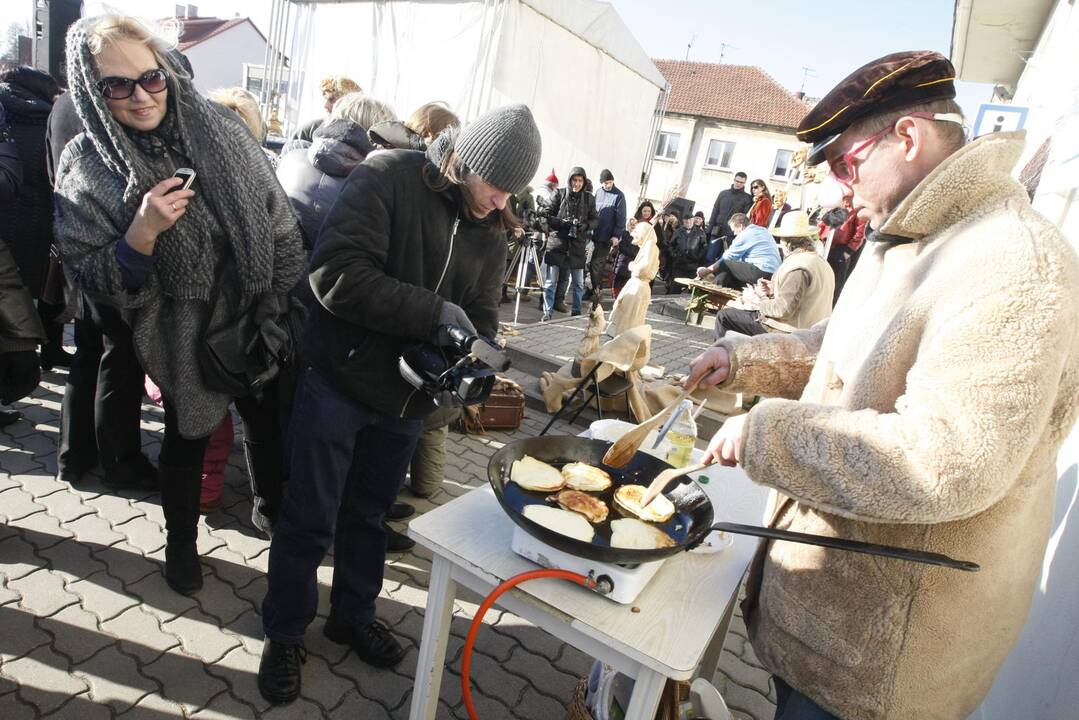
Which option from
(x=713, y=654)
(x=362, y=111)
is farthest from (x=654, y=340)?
(x=713, y=654)

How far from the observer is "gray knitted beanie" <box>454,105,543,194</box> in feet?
5.74

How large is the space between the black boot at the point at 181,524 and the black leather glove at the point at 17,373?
819mm

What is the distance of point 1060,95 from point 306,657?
17.0 feet

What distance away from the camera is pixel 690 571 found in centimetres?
159

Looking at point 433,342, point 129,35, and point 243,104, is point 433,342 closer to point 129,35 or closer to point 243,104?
point 129,35

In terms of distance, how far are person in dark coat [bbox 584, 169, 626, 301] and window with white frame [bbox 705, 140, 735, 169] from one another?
1956cm

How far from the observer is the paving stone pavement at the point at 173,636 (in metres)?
2.08

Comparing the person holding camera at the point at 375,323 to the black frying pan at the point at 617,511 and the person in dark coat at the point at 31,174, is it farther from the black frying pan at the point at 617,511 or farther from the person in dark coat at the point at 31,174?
the person in dark coat at the point at 31,174

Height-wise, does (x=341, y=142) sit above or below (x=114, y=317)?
above

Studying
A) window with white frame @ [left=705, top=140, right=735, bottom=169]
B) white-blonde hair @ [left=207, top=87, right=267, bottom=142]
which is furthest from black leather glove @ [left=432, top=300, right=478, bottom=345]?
window with white frame @ [left=705, top=140, right=735, bottom=169]

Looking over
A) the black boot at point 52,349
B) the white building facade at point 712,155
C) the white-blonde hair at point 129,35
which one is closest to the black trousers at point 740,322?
the white-blonde hair at point 129,35

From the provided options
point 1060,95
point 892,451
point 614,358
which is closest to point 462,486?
point 614,358

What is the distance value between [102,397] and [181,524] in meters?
0.82

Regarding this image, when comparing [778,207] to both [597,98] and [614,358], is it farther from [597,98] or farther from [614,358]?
[614,358]
